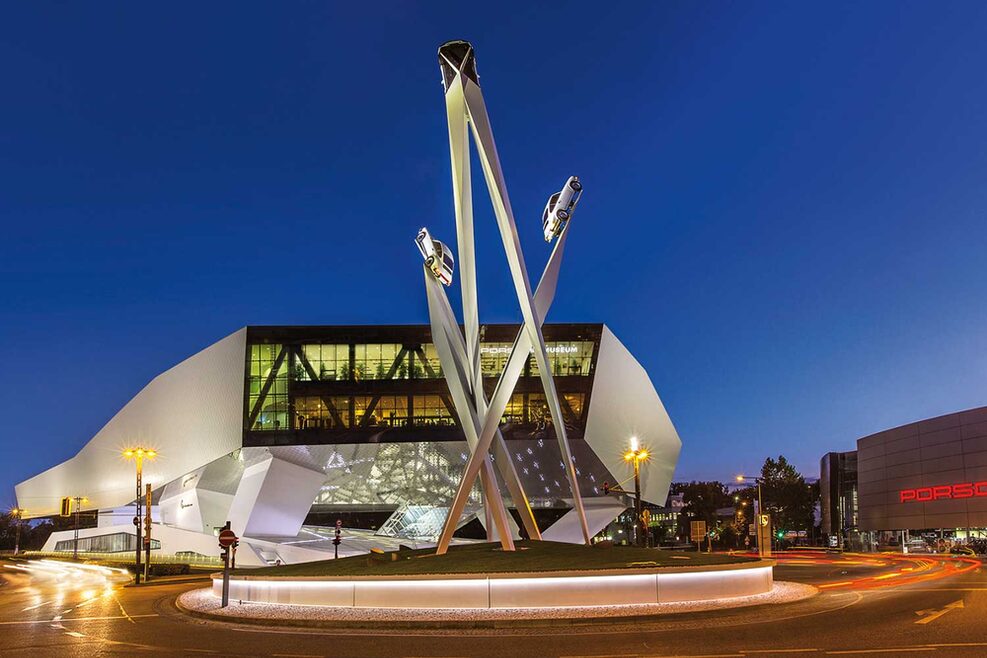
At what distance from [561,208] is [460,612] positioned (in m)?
16.0

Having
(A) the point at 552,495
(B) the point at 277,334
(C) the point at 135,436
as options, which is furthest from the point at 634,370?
(C) the point at 135,436

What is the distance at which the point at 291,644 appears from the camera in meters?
14.8

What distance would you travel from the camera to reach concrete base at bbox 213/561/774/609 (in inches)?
744

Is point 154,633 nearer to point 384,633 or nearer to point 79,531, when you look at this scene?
point 384,633

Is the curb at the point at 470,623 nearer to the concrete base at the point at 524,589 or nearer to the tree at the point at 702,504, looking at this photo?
the concrete base at the point at 524,589

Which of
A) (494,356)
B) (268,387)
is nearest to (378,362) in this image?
(268,387)

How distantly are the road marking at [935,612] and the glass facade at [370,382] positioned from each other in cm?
4190

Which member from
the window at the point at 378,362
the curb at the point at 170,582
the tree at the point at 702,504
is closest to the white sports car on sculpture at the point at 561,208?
the curb at the point at 170,582

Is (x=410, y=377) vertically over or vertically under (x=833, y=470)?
over

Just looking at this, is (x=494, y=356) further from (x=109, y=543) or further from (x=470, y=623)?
(x=470, y=623)

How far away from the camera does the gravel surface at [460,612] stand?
17422 mm

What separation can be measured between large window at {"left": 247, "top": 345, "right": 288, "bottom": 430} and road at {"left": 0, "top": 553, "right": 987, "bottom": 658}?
121 feet

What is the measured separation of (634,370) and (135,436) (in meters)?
36.8

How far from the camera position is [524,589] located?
62.0 feet
